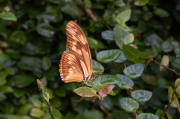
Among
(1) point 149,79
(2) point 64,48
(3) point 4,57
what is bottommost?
(1) point 149,79

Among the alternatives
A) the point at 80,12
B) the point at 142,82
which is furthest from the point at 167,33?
the point at 80,12

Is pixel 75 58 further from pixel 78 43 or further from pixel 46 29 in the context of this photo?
pixel 46 29

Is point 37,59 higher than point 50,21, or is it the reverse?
point 50,21

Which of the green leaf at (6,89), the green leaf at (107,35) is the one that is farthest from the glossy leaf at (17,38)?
the green leaf at (107,35)

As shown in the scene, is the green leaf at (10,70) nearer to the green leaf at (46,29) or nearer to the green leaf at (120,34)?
the green leaf at (46,29)

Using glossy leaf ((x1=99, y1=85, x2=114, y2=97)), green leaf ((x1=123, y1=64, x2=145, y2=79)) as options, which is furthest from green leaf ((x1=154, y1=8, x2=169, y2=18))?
glossy leaf ((x1=99, y1=85, x2=114, y2=97))

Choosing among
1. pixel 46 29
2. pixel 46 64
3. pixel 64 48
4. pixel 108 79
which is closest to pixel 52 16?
pixel 46 29

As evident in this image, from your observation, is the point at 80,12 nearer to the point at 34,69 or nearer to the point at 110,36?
the point at 110,36
